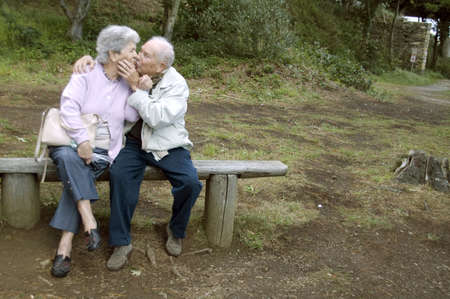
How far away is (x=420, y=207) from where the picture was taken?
16.6 ft

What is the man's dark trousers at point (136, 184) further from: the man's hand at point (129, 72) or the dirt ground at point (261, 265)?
the man's hand at point (129, 72)

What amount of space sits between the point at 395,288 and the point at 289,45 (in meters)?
10.9

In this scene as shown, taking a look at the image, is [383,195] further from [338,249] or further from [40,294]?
[40,294]

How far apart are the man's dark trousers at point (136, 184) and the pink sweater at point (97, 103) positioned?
15 centimetres

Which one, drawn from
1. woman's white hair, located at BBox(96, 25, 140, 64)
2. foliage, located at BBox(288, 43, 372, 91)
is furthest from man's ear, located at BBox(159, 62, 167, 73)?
foliage, located at BBox(288, 43, 372, 91)

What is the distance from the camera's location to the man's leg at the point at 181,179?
321 cm

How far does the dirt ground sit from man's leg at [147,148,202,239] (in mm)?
378

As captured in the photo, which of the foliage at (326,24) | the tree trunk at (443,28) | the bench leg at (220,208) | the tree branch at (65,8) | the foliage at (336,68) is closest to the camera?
the bench leg at (220,208)

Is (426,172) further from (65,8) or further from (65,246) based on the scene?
(65,8)

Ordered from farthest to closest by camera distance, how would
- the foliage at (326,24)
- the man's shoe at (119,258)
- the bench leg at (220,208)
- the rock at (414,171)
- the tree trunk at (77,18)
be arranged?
the foliage at (326,24) → the tree trunk at (77,18) → the rock at (414,171) → the bench leg at (220,208) → the man's shoe at (119,258)

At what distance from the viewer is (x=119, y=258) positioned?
10.3 feet

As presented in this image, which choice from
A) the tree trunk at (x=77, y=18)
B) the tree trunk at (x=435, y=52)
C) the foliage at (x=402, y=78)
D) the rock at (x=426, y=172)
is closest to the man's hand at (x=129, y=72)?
the rock at (x=426, y=172)

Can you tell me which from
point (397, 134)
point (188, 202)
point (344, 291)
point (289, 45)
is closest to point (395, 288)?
point (344, 291)

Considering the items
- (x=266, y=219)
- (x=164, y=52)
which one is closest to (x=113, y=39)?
(x=164, y=52)
